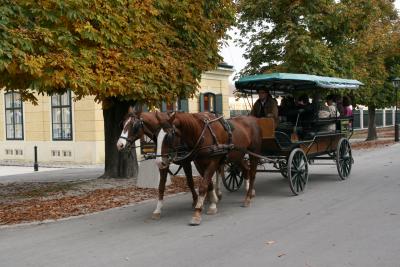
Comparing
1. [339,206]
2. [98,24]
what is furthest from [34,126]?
[339,206]

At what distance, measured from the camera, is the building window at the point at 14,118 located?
25.0 m

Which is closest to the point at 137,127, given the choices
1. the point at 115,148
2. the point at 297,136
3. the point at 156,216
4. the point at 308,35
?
the point at 156,216

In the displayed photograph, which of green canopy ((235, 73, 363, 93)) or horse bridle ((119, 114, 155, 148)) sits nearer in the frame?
horse bridle ((119, 114, 155, 148))

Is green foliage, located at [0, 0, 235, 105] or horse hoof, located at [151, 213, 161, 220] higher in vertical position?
green foliage, located at [0, 0, 235, 105]

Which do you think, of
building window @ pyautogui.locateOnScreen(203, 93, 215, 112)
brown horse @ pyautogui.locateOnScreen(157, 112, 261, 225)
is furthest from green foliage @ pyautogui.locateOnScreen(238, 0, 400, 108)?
brown horse @ pyautogui.locateOnScreen(157, 112, 261, 225)

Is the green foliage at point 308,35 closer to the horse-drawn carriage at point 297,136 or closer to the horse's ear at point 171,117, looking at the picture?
the horse-drawn carriage at point 297,136

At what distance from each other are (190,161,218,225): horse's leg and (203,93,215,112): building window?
59.5 ft

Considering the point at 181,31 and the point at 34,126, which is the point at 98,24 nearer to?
the point at 181,31

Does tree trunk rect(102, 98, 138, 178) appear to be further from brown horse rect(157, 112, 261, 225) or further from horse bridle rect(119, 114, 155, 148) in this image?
horse bridle rect(119, 114, 155, 148)

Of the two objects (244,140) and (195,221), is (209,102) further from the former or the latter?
(195,221)

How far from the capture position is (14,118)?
993 inches

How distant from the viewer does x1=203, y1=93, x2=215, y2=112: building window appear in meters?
27.1

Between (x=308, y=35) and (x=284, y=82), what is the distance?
28.7 feet

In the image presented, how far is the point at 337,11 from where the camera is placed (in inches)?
786
